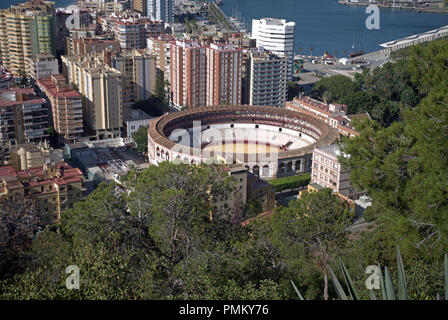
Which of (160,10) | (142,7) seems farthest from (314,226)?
(142,7)

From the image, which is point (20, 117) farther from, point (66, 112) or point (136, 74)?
point (136, 74)

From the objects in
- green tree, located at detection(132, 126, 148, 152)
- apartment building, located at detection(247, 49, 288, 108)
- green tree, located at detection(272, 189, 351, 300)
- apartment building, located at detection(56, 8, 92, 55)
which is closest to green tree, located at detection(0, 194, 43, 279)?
green tree, located at detection(272, 189, 351, 300)

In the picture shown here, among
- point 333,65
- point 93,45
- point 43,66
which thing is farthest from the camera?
point 333,65

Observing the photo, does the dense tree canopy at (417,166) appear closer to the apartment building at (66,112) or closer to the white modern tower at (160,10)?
the apartment building at (66,112)

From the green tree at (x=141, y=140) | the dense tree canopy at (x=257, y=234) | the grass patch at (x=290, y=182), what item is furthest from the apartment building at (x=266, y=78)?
the dense tree canopy at (x=257, y=234)

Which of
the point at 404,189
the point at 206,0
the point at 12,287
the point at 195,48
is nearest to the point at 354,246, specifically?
the point at 404,189
